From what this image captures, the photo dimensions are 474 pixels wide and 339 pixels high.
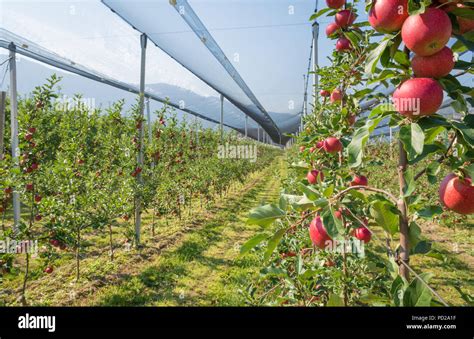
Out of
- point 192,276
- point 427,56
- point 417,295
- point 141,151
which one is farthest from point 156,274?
point 427,56

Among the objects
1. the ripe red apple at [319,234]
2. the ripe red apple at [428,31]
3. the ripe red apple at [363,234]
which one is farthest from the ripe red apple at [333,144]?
the ripe red apple at [428,31]

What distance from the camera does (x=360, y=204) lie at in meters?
1.51

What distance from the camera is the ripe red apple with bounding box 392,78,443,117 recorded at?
27.6 inches

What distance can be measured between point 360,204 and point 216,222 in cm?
613

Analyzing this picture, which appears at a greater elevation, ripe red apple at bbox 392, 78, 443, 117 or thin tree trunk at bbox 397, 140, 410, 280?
ripe red apple at bbox 392, 78, 443, 117

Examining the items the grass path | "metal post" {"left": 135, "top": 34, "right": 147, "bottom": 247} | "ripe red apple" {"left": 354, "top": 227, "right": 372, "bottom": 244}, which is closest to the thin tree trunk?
"ripe red apple" {"left": 354, "top": 227, "right": 372, "bottom": 244}

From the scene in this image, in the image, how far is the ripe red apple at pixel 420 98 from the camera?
0.70 metres

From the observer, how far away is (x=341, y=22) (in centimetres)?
158

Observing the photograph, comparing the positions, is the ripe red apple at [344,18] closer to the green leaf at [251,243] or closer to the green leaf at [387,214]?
the green leaf at [387,214]

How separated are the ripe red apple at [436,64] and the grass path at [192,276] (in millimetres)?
1954

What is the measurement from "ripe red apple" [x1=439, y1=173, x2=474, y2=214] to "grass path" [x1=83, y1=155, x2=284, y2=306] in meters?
1.84

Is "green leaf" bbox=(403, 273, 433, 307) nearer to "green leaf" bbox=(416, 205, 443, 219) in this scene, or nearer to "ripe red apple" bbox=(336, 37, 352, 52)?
"green leaf" bbox=(416, 205, 443, 219)
